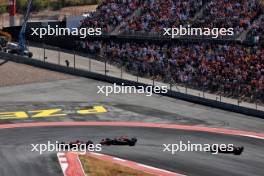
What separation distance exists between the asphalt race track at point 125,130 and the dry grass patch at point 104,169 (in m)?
1.23

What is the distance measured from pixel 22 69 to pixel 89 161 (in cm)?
2445

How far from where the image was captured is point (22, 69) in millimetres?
48906

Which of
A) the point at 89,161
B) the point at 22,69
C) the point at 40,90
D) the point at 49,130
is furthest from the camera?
the point at 22,69

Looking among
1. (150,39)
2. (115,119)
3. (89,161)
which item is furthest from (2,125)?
(150,39)

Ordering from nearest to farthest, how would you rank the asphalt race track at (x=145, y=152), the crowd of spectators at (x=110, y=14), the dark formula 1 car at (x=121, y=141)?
the asphalt race track at (x=145, y=152) < the dark formula 1 car at (x=121, y=141) < the crowd of spectators at (x=110, y=14)

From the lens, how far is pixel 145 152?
92.5 feet

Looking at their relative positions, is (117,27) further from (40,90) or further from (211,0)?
(40,90)

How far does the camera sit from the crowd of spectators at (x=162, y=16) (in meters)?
51.0

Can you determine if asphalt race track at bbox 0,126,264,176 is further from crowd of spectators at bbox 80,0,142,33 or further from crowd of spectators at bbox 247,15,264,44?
crowd of spectators at bbox 80,0,142,33

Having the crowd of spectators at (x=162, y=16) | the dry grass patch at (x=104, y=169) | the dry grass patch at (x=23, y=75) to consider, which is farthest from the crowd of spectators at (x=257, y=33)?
the dry grass patch at (x=104, y=169)

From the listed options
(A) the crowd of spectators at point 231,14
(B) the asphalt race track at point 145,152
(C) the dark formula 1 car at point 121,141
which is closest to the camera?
(B) the asphalt race track at point 145,152

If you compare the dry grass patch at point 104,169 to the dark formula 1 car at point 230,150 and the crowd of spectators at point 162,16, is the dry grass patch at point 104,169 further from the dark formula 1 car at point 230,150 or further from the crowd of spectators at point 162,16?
the crowd of spectators at point 162,16

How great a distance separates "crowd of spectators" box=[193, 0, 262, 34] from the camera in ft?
153

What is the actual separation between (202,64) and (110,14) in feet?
53.9
